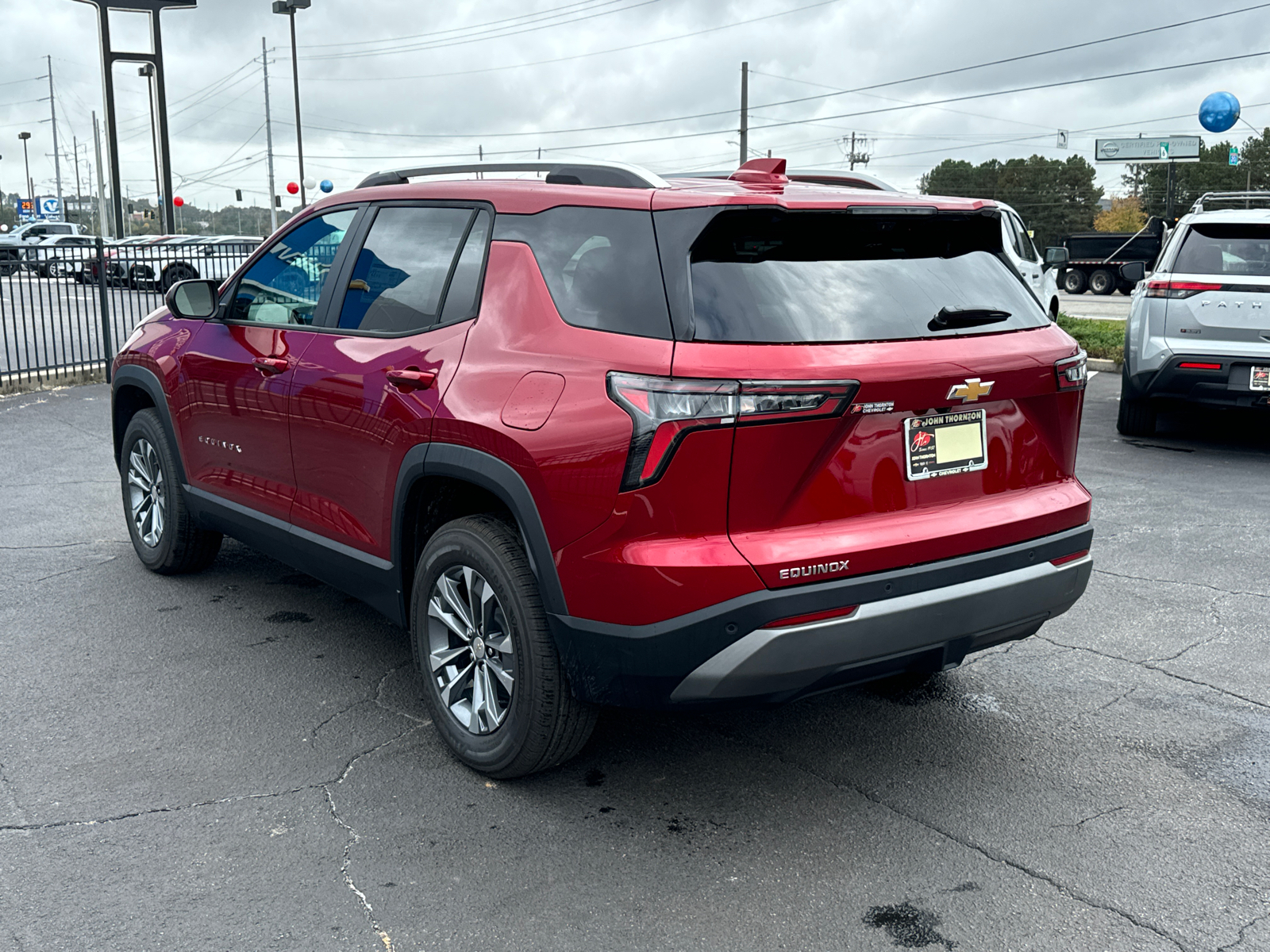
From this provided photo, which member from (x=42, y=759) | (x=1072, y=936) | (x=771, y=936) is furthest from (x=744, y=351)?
(x=42, y=759)

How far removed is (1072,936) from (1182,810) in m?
0.84

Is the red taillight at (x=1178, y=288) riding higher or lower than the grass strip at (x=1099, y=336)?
higher

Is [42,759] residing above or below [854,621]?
below

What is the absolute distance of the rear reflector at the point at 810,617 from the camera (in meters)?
2.86

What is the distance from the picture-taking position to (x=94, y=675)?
4.32 m

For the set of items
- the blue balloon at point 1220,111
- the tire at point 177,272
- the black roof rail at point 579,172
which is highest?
the blue balloon at point 1220,111

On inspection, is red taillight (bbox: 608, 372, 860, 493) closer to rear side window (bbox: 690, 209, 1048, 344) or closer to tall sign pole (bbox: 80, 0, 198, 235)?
rear side window (bbox: 690, 209, 1048, 344)

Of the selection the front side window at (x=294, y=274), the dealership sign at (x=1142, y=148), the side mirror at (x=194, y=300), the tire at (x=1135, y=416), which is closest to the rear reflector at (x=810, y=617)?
the front side window at (x=294, y=274)

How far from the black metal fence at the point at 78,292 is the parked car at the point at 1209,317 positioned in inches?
330

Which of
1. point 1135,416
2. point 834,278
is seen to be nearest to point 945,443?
point 834,278

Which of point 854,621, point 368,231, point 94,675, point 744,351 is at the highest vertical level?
point 368,231

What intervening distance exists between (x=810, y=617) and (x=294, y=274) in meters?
2.64

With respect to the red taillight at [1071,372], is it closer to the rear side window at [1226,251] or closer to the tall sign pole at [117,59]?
the rear side window at [1226,251]

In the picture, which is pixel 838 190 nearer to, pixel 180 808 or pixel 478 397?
pixel 478 397
